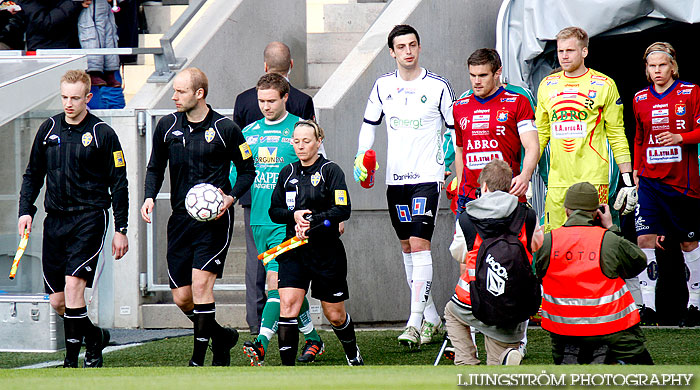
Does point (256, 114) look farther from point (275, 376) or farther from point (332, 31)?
point (332, 31)

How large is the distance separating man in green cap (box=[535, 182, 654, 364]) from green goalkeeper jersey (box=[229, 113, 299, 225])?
2676 millimetres

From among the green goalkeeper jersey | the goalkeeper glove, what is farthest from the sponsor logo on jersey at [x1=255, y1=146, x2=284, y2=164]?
the goalkeeper glove

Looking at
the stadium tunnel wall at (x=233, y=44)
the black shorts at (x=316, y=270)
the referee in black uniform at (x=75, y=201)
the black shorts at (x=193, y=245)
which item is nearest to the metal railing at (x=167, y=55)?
the stadium tunnel wall at (x=233, y=44)

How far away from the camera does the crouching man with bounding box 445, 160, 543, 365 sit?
5.82m

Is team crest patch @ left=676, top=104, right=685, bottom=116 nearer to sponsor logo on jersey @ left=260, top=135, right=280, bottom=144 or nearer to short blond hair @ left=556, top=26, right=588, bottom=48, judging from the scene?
short blond hair @ left=556, top=26, right=588, bottom=48

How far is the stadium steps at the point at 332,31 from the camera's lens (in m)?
12.5

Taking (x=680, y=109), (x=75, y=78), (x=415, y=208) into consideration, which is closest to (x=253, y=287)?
(x=415, y=208)

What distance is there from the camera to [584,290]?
594 cm

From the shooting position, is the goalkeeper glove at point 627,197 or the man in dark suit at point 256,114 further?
the man in dark suit at point 256,114

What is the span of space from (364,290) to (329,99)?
1.81 meters

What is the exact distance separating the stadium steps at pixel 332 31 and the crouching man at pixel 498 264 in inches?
257

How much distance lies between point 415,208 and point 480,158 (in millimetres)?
647

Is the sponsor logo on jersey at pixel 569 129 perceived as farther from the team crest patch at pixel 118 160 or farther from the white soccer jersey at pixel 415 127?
the team crest patch at pixel 118 160

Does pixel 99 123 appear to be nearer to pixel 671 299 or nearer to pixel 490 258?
pixel 490 258
